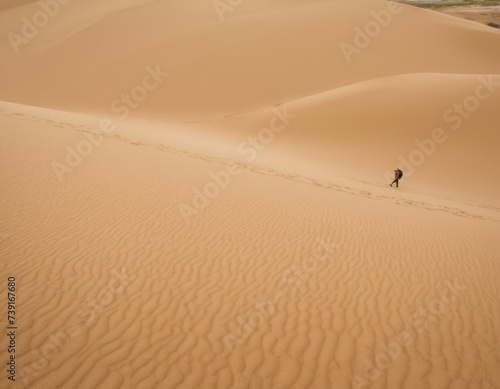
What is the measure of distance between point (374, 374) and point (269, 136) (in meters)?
16.4

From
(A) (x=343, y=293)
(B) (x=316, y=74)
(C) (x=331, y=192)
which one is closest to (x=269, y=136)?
(C) (x=331, y=192)

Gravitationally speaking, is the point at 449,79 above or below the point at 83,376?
above

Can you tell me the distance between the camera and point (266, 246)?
610 centimetres

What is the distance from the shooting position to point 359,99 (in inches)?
767

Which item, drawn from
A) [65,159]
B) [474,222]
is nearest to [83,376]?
[65,159]

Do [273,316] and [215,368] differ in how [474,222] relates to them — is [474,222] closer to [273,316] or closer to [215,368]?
[273,316]

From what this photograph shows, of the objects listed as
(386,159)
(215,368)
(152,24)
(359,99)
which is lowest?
(215,368)

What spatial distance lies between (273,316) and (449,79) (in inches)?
826

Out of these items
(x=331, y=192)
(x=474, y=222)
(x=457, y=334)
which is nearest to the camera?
(x=457, y=334)

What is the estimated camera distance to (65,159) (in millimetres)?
9094

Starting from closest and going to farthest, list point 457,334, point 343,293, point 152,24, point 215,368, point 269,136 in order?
point 215,368 < point 457,334 < point 343,293 < point 269,136 < point 152,24

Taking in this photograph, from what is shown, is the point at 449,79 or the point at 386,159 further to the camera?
the point at 449,79

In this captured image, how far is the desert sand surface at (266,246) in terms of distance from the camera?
3588 mm

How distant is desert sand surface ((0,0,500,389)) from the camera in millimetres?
3588
